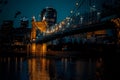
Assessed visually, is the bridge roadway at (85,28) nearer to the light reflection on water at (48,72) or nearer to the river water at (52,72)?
the river water at (52,72)

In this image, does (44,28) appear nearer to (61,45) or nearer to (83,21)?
(61,45)

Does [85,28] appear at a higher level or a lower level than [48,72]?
higher

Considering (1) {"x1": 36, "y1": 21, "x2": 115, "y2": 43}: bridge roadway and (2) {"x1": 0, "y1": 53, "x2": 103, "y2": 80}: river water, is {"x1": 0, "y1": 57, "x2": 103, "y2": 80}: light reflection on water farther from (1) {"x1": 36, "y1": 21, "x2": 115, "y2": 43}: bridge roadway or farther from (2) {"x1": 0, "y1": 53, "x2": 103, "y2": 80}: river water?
(1) {"x1": 36, "y1": 21, "x2": 115, "y2": 43}: bridge roadway

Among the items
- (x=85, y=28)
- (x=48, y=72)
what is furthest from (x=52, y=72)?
(x=85, y=28)

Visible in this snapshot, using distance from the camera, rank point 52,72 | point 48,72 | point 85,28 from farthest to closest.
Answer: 1. point 85,28
2. point 52,72
3. point 48,72

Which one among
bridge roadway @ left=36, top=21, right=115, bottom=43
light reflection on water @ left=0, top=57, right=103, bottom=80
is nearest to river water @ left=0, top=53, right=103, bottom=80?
light reflection on water @ left=0, top=57, right=103, bottom=80

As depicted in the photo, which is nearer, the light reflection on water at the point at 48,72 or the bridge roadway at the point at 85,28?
the light reflection on water at the point at 48,72

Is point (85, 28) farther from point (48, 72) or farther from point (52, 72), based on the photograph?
point (48, 72)

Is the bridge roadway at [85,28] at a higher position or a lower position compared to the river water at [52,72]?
higher

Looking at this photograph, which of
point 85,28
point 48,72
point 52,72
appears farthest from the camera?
point 85,28

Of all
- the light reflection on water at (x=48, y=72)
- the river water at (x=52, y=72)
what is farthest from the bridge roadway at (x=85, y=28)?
the light reflection on water at (x=48, y=72)

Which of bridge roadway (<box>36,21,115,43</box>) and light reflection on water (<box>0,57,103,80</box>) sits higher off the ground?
bridge roadway (<box>36,21,115,43</box>)

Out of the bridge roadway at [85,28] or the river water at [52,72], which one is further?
the bridge roadway at [85,28]

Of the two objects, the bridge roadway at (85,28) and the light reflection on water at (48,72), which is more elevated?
the bridge roadway at (85,28)
